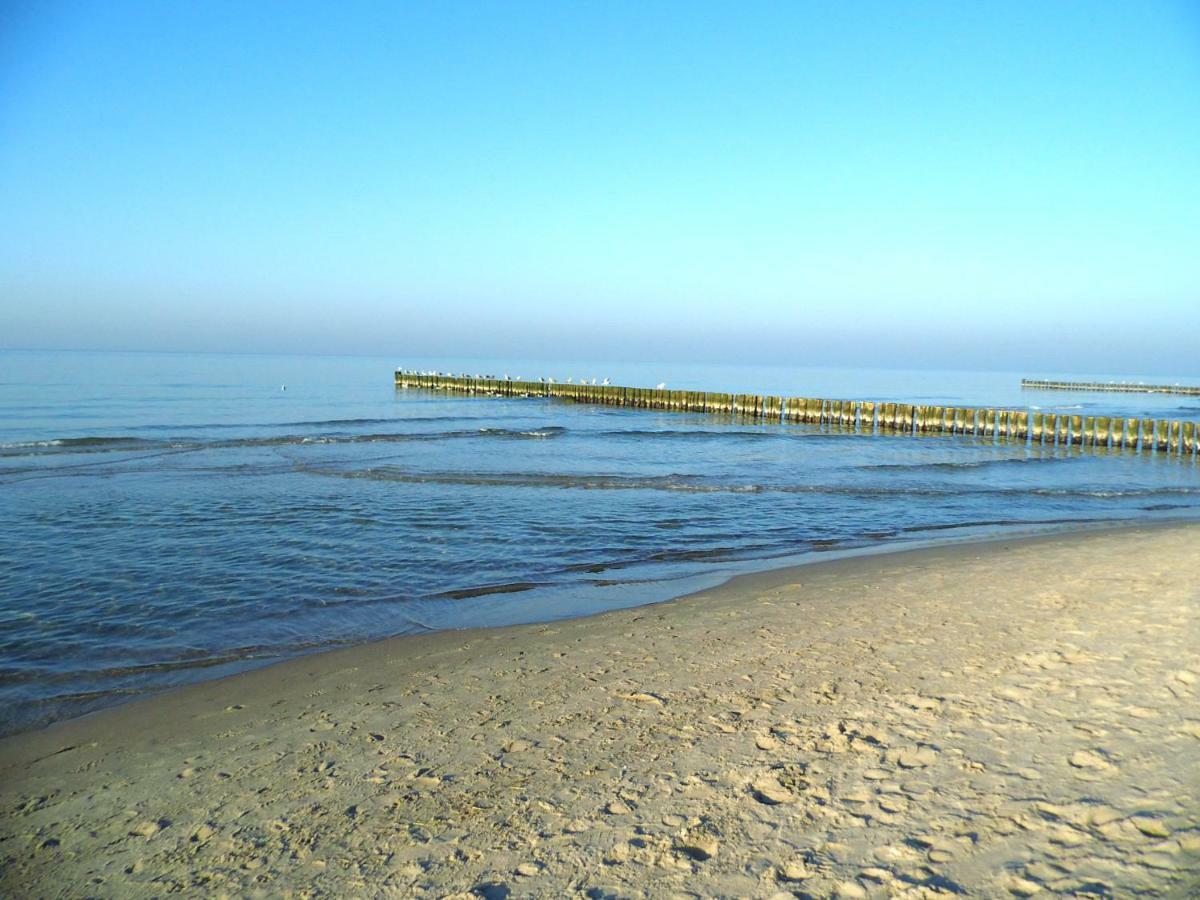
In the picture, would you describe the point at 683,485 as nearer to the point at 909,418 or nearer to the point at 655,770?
the point at 655,770

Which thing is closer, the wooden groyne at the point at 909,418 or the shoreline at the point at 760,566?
the shoreline at the point at 760,566

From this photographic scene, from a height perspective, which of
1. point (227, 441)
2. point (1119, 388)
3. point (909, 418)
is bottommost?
point (227, 441)

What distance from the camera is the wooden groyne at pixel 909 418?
2933cm

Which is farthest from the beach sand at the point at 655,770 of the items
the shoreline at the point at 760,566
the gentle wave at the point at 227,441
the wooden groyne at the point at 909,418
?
the wooden groyne at the point at 909,418

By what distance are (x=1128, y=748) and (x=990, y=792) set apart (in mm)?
1107

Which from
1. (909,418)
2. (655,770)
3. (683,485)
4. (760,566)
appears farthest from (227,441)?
(909,418)

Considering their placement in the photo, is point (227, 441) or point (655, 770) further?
point (227, 441)

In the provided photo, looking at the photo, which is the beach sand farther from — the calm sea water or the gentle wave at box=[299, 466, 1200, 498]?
the gentle wave at box=[299, 466, 1200, 498]

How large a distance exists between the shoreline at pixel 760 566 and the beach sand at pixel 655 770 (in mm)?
167

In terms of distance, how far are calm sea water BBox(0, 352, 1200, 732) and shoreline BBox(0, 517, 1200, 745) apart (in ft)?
0.42

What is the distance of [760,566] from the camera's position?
10.9 m

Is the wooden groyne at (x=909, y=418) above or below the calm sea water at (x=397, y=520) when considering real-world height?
above

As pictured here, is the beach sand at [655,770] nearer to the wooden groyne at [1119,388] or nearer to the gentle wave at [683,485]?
the gentle wave at [683,485]

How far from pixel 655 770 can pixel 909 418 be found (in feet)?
117
